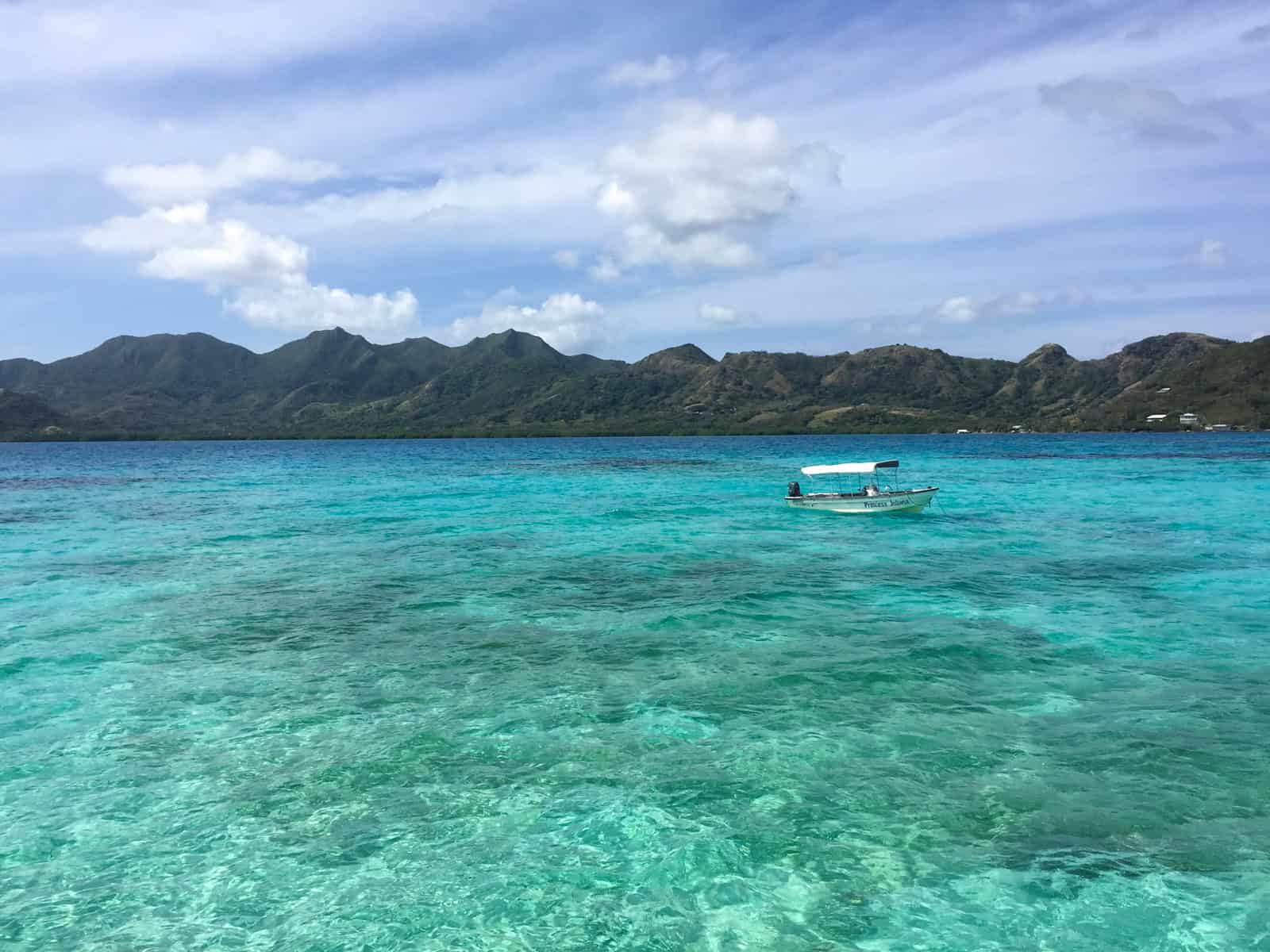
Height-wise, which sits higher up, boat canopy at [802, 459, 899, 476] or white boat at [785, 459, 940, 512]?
boat canopy at [802, 459, 899, 476]

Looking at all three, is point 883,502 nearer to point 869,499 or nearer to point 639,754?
point 869,499

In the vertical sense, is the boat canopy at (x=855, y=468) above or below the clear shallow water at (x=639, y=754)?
above

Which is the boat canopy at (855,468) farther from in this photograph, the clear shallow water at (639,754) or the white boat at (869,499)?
the clear shallow water at (639,754)

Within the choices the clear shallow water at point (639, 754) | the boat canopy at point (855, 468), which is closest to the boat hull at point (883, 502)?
the boat canopy at point (855, 468)

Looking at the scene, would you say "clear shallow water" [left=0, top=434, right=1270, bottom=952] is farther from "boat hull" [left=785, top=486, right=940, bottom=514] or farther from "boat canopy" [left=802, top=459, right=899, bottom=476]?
"boat hull" [left=785, top=486, right=940, bottom=514]

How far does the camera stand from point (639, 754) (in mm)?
15258

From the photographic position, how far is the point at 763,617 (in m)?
26.1

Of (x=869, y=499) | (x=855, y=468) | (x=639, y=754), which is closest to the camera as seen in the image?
(x=639, y=754)

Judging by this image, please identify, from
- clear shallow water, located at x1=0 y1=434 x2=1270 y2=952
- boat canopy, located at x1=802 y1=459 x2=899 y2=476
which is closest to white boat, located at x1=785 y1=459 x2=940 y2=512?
boat canopy, located at x1=802 y1=459 x2=899 y2=476

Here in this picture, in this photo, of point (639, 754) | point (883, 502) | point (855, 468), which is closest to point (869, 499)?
point (883, 502)

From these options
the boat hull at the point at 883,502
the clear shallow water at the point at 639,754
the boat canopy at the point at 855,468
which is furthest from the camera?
the boat hull at the point at 883,502

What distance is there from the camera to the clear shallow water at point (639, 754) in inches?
413

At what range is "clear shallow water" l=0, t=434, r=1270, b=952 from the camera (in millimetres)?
10484

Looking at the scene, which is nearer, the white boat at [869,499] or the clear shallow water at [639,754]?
the clear shallow water at [639,754]
